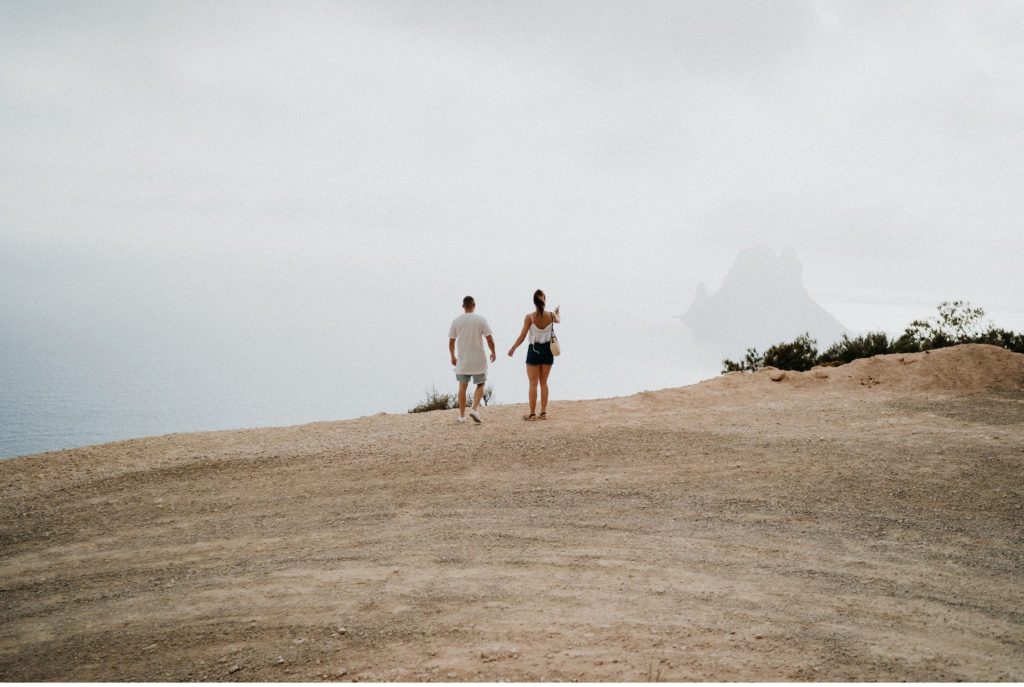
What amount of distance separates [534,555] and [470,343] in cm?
583

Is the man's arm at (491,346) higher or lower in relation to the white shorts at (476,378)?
higher

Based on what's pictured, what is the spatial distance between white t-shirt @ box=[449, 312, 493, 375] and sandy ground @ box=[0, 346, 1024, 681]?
131cm

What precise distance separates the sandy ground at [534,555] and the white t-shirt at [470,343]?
4.29 feet

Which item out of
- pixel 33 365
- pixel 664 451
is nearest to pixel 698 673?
pixel 664 451

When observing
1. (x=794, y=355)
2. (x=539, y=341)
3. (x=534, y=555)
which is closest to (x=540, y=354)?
(x=539, y=341)

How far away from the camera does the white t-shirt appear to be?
34.5 ft

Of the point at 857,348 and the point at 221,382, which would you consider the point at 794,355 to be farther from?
the point at 221,382

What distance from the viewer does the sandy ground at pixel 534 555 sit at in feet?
12.2

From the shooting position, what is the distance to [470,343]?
10523 mm

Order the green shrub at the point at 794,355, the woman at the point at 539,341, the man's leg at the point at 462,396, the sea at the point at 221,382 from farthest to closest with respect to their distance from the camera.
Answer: the sea at the point at 221,382
the green shrub at the point at 794,355
the man's leg at the point at 462,396
the woman at the point at 539,341

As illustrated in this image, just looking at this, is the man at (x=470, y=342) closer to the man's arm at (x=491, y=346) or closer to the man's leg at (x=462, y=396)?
the man's arm at (x=491, y=346)

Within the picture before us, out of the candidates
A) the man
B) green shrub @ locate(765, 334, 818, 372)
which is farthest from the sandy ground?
green shrub @ locate(765, 334, 818, 372)

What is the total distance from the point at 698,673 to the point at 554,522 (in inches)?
103

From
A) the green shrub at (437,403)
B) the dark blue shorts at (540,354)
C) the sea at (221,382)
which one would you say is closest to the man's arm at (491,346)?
the dark blue shorts at (540,354)
